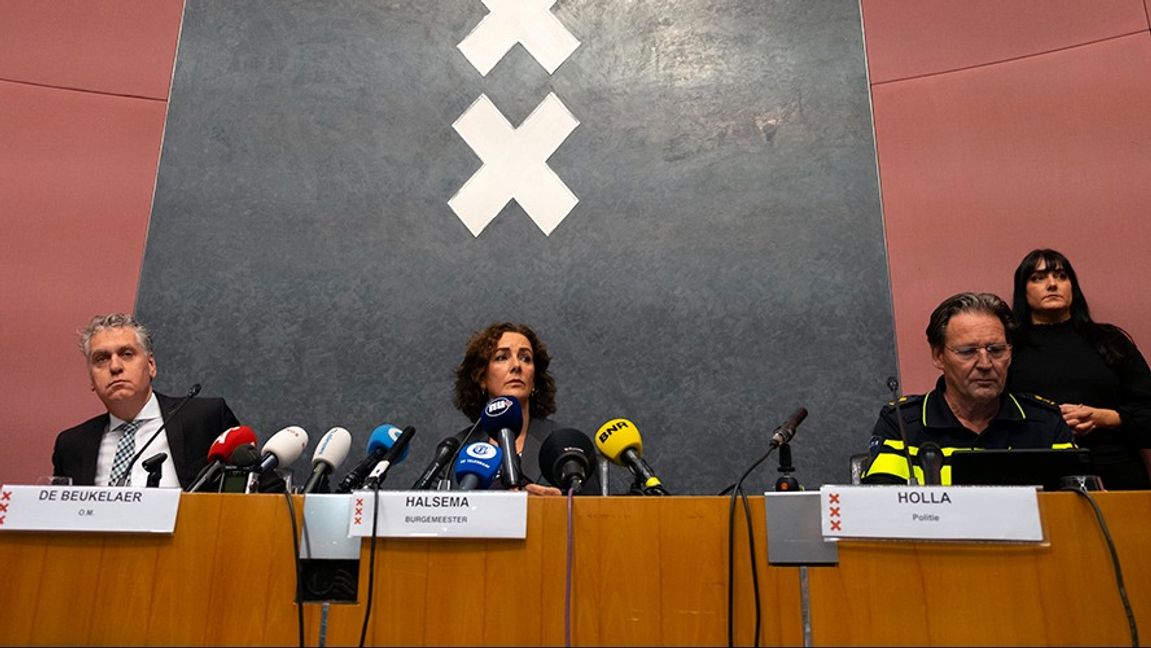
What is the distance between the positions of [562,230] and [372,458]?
1.81m

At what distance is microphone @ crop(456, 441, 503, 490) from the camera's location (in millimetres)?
1763

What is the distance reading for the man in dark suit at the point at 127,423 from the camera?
99.9 inches

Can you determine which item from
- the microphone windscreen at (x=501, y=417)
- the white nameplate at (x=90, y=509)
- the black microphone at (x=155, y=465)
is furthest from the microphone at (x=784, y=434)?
the black microphone at (x=155, y=465)

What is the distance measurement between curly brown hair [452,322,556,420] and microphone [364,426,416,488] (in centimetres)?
82

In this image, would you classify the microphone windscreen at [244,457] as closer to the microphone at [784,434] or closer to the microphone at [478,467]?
the microphone at [478,467]

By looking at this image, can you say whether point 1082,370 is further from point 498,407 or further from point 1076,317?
point 498,407

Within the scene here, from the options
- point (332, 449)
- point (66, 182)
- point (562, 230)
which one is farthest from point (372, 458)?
point (66, 182)

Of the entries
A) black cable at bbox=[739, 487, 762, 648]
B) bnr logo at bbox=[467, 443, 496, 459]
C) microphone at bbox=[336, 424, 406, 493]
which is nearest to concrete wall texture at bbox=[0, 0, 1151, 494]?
microphone at bbox=[336, 424, 406, 493]

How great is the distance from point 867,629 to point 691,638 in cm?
29

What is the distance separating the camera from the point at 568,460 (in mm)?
1758

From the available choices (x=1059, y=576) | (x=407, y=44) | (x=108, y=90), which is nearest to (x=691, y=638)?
(x=1059, y=576)

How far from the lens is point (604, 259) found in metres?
3.51

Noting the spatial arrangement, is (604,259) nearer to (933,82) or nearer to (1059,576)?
(933,82)

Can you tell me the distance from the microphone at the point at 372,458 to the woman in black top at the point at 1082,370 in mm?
1841
